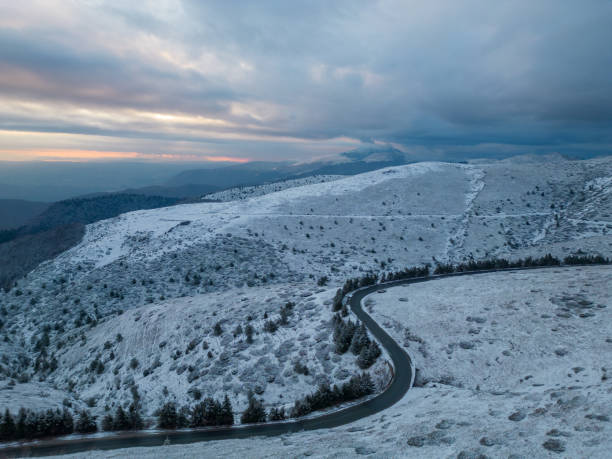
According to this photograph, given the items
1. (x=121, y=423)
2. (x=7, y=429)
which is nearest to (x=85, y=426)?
(x=121, y=423)

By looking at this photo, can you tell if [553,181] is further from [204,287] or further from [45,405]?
[45,405]

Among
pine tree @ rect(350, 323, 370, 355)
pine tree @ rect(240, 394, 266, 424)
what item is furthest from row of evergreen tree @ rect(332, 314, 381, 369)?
pine tree @ rect(240, 394, 266, 424)

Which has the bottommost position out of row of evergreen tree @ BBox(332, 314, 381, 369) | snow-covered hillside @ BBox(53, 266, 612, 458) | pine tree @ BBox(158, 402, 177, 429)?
pine tree @ BBox(158, 402, 177, 429)

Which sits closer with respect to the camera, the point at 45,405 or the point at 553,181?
the point at 45,405

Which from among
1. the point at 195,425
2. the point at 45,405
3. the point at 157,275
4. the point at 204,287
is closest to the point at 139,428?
the point at 195,425

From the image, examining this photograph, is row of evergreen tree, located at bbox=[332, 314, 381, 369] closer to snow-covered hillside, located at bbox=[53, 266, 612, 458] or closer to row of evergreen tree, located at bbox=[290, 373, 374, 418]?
row of evergreen tree, located at bbox=[290, 373, 374, 418]

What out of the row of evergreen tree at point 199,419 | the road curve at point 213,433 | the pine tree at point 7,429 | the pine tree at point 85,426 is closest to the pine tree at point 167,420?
the row of evergreen tree at point 199,419
